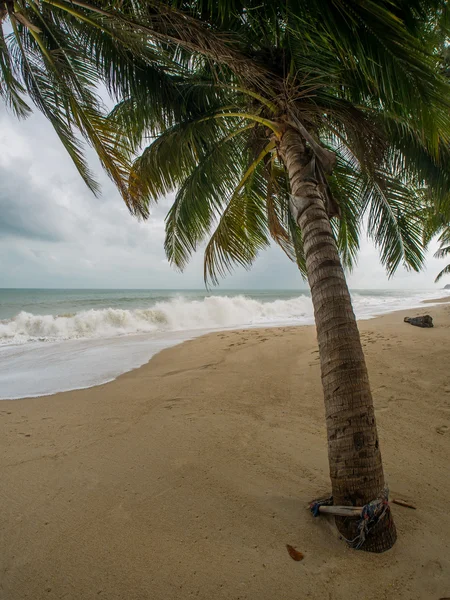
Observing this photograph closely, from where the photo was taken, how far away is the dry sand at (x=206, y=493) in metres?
1.63

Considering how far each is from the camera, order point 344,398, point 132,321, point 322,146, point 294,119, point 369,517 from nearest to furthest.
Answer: point 369,517, point 344,398, point 294,119, point 322,146, point 132,321

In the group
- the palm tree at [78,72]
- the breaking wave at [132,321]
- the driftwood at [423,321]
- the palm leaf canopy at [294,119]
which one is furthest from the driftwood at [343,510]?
the breaking wave at [132,321]

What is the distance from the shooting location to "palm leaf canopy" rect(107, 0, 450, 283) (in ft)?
7.04

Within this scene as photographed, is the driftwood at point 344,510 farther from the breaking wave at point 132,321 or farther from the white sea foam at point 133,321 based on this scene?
the breaking wave at point 132,321

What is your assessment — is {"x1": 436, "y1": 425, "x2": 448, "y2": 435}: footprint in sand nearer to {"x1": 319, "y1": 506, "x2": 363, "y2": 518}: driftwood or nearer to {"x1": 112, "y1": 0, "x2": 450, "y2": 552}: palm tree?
{"x1": 112, "y1": 0, "x2": 450, "y2": 552}: palm tree

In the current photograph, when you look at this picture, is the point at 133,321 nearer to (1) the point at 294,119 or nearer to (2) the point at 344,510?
(1) the point at 294,119

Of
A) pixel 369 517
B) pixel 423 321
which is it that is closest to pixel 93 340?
pixel 369 517

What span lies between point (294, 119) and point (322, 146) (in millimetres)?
574

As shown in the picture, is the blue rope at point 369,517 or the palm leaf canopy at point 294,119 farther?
the palm leaf canopy at point 294,119

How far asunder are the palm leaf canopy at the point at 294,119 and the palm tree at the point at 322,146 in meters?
0.02

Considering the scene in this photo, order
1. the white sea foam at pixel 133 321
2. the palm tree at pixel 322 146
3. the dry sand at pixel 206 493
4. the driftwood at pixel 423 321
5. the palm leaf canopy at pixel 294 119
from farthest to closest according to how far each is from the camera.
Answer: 1. the white sea foam at pixel 133 321
2. the driftwood at pixel 423 321
3. the palm leaf canopy at pixel 294 119
4. the palm tree at pixel 322 146
5. the dry sand at pixel 206 493

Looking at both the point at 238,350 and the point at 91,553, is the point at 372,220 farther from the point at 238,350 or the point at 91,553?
the point at 91,553

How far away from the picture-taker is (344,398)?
1937 millimetres

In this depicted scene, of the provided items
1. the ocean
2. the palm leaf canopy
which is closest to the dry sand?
the ocean
